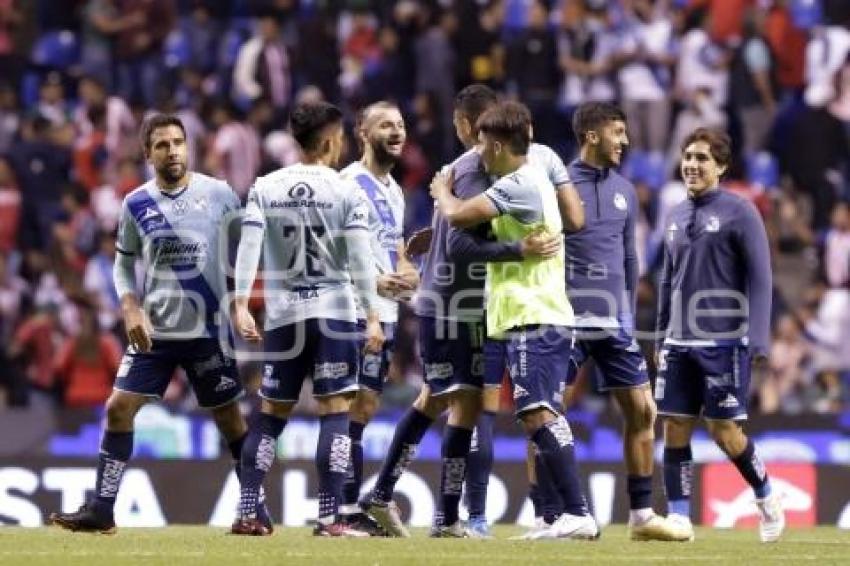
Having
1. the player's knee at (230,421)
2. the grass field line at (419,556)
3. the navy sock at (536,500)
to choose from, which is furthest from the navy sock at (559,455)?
the player's knee at (230,421)

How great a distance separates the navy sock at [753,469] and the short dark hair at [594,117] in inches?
81.6

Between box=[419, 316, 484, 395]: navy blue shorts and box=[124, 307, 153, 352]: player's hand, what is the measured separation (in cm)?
164

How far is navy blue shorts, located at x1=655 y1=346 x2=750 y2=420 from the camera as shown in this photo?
1453 cm

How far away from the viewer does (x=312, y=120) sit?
560 inches

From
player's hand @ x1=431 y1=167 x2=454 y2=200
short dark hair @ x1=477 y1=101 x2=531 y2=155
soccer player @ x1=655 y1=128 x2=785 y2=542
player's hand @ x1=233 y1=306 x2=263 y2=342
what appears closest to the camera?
short dark hair @ x1=477 y1=101 x2=531 y2=155

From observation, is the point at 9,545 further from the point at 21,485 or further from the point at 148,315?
the point at 21,485

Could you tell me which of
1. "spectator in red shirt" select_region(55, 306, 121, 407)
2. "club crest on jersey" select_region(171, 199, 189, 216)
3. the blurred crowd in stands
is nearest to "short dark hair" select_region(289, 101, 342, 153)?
"club crest on jersey" select_region(171, 199, 189, 216)

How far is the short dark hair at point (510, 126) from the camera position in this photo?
1368cm

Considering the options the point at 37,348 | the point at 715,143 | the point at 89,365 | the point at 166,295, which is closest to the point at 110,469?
the point at 166,295

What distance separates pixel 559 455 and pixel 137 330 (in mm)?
2561

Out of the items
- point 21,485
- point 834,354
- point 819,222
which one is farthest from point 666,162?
point 21,485

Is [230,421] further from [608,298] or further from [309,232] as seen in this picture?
[608,298]

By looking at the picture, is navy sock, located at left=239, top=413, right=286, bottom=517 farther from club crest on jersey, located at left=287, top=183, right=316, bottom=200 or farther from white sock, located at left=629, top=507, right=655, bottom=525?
white sock, located at left=629, top=507, right=655, bottom=525

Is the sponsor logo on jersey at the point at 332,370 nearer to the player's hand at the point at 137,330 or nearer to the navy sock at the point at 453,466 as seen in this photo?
the navy sock at the point at 453,466
